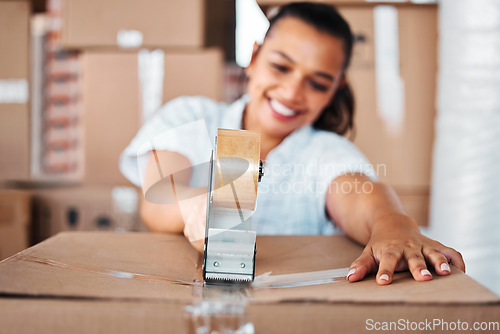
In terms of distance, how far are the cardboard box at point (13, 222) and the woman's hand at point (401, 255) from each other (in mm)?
1095

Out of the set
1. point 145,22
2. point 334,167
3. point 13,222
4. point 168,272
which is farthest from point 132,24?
point 168,272

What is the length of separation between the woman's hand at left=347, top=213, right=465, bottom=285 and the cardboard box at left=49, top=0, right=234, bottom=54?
999mm

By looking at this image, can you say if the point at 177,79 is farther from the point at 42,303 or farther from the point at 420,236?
the point at 42,303

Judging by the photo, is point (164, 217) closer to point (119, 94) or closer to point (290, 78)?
point (290, 78)

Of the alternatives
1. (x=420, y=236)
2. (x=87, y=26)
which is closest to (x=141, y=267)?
(x=420, y=236)

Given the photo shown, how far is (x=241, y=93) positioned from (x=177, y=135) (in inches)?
16.9

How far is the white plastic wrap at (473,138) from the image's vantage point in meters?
1.18

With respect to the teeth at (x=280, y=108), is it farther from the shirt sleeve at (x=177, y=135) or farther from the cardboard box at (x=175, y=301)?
the cardboard box at (x=175, y=301)

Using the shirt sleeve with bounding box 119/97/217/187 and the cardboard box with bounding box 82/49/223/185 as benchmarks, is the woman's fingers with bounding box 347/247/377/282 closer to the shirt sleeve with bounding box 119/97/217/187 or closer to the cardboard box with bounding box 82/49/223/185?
the shirt sleeve with bounding box 119/97/217/187

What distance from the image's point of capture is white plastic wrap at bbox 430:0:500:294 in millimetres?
1183

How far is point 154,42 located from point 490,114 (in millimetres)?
950

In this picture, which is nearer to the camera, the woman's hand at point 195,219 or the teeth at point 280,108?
the woman's hand at point 195,219

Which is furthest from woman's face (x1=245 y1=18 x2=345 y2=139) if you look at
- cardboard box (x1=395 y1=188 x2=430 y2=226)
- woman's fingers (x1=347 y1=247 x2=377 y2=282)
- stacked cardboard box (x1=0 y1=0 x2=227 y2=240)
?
woman's fingers (x1=347 y1=247 x2=377 y2=282)

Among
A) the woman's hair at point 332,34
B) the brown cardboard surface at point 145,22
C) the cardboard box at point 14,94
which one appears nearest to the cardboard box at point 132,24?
the brown cardboard surface at point 145,22
